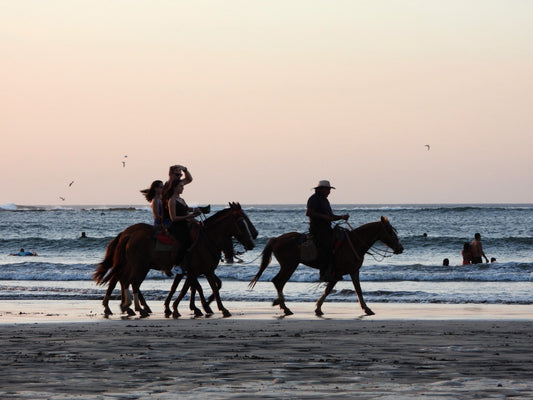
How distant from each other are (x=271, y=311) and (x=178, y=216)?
294 centimetres

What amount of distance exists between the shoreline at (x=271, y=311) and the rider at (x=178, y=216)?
1.19 m

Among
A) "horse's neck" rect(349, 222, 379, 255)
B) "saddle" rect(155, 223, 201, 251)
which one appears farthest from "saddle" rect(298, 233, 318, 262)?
"saddle" rect(155, 223, 201, 251)

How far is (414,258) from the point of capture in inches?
1754

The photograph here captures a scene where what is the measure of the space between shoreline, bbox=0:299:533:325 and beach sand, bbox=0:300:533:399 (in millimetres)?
141

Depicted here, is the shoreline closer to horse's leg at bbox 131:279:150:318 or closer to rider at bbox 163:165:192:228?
horse's leg at bbox 131:279:150:318

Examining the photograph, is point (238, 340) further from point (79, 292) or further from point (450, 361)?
point (79, 292)

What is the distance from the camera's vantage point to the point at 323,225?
17656 millimetres

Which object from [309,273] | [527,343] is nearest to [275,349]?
[527,343]

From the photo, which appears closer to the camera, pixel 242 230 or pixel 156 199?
pixel 242 230

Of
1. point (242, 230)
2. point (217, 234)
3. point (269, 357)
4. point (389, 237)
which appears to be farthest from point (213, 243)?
point (269, 357)

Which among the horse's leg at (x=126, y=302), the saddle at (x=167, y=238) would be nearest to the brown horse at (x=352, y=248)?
the saddle at (x=167, y=238)

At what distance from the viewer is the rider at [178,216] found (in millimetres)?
16609

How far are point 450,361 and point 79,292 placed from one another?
53.3 ft

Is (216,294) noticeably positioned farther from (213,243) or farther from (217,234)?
(217,234)
